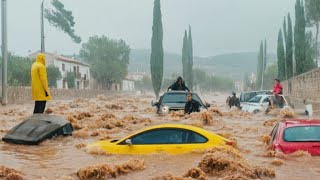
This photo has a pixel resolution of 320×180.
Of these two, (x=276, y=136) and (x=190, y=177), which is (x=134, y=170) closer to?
(x=190, y=177)

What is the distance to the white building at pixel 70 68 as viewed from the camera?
91.1 metres

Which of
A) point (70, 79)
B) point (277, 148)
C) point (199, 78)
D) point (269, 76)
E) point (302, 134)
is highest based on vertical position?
point (199, 78)

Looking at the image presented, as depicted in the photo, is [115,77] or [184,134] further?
[115,77]

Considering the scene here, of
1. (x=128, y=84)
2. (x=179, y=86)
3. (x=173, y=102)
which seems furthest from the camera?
(x=128, y=84)

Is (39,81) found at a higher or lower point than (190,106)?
higher

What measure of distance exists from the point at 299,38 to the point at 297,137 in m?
43.1

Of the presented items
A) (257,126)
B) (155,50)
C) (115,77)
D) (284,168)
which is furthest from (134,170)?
(115,77)

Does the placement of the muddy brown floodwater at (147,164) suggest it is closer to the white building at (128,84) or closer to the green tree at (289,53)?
the green tree at (289,53)

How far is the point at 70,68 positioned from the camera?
9762cm

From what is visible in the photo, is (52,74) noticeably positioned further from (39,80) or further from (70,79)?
(39,80)

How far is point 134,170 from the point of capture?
10.8 m

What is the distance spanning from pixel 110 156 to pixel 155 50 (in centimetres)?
6010

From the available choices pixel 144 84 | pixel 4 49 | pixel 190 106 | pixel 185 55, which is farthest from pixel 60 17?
pixel 144 84

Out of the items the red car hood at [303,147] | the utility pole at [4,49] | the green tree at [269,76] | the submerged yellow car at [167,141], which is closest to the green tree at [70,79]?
the green tree at [269,76]
